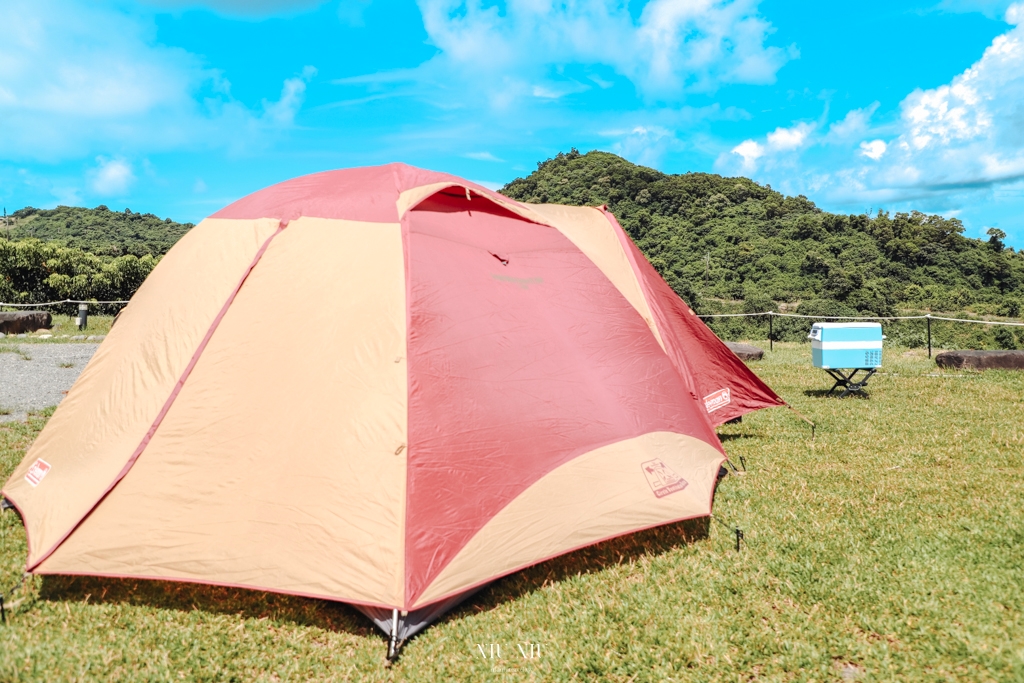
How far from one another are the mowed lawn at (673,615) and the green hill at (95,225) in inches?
1381

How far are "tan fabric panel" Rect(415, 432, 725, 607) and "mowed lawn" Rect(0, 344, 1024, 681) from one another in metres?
0.26

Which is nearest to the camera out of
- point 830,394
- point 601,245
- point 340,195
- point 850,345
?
point 340,195

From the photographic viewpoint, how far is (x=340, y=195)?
405 cm

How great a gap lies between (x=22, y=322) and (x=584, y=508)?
1530cm

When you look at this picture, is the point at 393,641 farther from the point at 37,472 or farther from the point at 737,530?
the point at 37,472

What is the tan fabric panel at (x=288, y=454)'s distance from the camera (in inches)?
116

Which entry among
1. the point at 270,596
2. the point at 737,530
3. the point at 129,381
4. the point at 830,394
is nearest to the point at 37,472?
the point at 129,381

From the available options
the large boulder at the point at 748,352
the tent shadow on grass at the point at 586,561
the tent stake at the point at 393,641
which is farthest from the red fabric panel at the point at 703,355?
the large boulder at the point at 748,352

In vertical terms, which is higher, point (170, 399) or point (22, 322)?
point (22, 322)

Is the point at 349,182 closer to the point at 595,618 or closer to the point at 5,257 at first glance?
the point at 595,618

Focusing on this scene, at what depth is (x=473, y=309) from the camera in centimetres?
366

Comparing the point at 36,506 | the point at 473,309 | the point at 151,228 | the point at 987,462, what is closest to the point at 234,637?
the point at 36,506

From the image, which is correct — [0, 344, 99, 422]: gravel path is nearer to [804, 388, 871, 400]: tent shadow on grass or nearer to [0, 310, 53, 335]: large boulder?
[0, 310, 53, 335]: large boulder

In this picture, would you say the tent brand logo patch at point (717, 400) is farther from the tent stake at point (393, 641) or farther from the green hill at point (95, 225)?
the green hill at point (95, 225)
